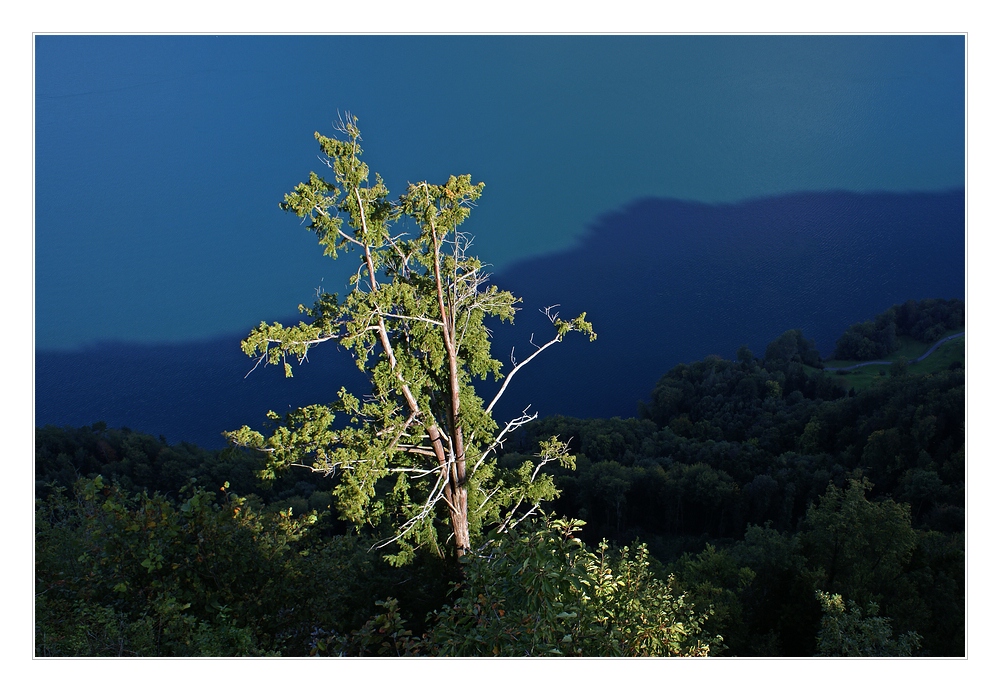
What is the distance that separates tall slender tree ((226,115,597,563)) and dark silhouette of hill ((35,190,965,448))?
10.3 meters

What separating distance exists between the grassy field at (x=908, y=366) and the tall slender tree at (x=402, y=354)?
13.7 metres

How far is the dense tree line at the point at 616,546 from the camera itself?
180 inches

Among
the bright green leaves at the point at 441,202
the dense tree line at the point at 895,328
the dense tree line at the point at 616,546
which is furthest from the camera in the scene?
the dense tree line at the point at 895,328

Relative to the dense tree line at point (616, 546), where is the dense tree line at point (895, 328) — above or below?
above

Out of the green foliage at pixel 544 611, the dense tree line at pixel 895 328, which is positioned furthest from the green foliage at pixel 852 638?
the dense tree line at pixel 895 328

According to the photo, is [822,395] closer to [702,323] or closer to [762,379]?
[762,379]

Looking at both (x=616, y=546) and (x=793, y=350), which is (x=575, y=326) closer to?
(x=616, y=546)

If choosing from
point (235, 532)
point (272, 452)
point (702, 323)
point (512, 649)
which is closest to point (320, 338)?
point (272, 452)

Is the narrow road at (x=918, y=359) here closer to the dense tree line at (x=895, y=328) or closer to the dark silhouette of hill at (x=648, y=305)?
the dense tree line at (x=895, y=328)

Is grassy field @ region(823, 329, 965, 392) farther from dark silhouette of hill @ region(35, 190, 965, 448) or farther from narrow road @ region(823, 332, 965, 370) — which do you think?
dark silhouette of hill @ region(35, 190, 965, 448)

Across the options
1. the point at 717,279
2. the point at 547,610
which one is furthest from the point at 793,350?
the point at 547,610

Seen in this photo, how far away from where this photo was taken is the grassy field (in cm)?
1632

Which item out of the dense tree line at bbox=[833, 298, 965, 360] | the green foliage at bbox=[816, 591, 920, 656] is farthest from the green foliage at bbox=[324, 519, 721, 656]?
the dense tree line at bbox=[833, 298, 965, 360]
